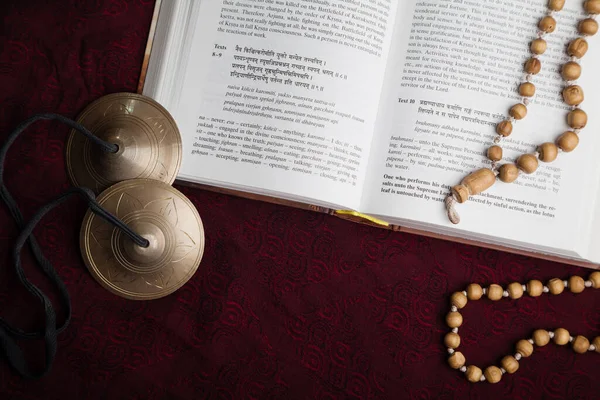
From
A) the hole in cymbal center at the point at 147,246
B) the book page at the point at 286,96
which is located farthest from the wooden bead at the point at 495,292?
the hole in cymbal center at the point at 147,246

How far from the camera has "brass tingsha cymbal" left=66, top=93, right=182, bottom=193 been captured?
2.43ft

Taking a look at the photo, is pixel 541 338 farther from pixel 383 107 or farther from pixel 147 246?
pixel 147 246

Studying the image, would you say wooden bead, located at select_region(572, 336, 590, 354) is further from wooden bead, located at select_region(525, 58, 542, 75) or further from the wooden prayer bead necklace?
wooden bead, located at select_region(525, 58, 542, 75)

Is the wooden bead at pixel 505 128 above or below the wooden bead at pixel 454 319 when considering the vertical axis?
above

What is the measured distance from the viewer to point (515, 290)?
77cm

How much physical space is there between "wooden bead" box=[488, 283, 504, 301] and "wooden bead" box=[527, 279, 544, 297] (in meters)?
0.04

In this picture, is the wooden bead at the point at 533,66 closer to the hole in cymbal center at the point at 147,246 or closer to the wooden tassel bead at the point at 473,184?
the wooden tassel bead at the point at 473,184

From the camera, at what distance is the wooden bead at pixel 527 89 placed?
0.75m

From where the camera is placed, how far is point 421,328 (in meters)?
0.77

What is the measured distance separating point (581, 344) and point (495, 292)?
0.13m

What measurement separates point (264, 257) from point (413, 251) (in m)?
0.20

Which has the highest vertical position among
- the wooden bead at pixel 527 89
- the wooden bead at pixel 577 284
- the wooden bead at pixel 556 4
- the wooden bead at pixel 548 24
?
the wooden bead at pixel 556 4

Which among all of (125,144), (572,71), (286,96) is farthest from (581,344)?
(125,144)

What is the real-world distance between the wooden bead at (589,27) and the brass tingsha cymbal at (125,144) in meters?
0.55
